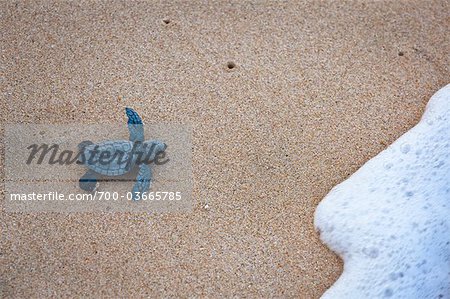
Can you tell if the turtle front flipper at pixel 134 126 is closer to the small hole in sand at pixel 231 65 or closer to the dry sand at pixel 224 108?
the dry sand at pixel 224 108

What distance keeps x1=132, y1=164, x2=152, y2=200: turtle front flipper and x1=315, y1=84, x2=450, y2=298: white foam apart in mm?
677

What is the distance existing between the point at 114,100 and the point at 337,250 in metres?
1.09

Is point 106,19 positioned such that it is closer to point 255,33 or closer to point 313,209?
point 255,33

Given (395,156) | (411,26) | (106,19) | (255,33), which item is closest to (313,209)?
(395,156)

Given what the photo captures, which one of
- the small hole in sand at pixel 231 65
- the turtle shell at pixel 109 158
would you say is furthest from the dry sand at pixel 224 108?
the turtle shell at pixel 109 158

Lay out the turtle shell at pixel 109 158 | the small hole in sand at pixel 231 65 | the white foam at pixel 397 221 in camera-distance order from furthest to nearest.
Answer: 1. the small hole in sand at pixel 231 65
2. the turtle shell at pixel 109 158
3. the white foam at pixel 397 221

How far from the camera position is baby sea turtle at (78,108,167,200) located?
195 cm

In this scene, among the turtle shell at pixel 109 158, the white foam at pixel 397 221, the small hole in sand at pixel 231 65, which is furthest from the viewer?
the small hole in sand at pixel 231 65

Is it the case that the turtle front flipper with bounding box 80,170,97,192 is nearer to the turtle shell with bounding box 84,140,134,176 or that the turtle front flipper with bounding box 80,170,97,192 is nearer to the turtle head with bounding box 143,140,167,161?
the turtle shell with bounding box 84,140,134,176

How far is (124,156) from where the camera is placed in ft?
6.44

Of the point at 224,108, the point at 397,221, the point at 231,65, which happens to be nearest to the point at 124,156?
the point at 224,108

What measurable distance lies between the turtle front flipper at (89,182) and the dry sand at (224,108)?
111 mm

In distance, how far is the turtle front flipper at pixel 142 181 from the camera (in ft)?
6.45

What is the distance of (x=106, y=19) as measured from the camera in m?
2.24
